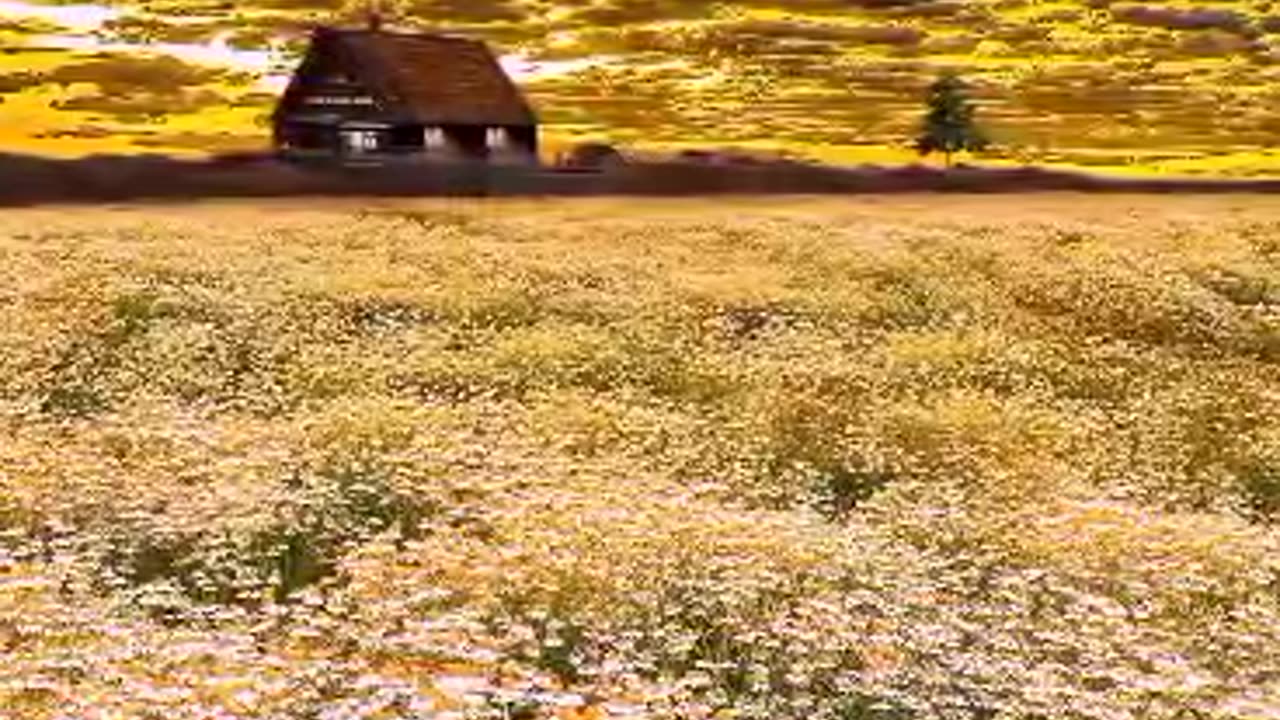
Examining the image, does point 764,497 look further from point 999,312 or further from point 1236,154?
point 1236,154

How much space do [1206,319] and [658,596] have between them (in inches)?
1039

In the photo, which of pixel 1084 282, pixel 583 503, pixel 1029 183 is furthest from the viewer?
pixel 1029 183

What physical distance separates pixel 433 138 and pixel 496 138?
461 cm

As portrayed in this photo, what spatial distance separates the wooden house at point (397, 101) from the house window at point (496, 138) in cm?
5

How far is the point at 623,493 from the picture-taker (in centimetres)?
2150

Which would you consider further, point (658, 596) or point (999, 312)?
point (999, 312)

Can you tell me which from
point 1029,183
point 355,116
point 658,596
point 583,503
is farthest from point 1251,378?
point 355,116

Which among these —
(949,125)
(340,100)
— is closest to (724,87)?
(949,125)

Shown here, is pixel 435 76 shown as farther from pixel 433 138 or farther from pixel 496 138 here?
pixel 496 138

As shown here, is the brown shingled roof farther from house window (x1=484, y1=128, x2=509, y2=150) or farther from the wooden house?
house window (x1=484, y1=128, x2=509, y2=150)

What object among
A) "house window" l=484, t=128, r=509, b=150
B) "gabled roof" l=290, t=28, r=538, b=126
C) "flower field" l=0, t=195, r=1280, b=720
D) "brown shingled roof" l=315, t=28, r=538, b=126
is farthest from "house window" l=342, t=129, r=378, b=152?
"flower field" l=0, t=195, r=1280, b=720

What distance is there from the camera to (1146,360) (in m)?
33.9

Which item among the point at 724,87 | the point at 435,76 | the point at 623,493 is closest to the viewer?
the point at 623,493

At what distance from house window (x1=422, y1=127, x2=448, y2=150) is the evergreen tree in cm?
3932
